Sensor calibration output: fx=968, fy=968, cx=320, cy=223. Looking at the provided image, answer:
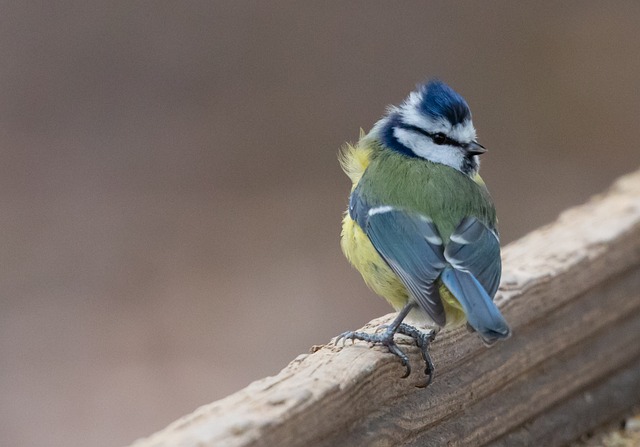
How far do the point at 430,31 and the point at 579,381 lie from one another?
390cm

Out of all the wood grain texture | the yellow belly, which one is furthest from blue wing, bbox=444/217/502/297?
the wood grain texture

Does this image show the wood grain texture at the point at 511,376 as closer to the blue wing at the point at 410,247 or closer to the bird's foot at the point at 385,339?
the bird's foot at the point at 385,339

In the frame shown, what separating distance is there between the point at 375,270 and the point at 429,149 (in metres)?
0.39

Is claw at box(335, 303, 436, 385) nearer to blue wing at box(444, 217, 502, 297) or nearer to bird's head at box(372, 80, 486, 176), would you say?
blue wing at box(444, 217, 502, 297)

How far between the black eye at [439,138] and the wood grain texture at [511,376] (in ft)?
1.31

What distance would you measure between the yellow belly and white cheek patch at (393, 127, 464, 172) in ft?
0.89

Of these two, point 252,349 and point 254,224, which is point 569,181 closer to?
point 254,224

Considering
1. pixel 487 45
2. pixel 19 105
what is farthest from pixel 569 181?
pixel 19 105

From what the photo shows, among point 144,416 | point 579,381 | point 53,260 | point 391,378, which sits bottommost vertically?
point 579,381

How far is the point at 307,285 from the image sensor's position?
4.57m

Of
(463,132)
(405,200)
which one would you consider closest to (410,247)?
(405,200)

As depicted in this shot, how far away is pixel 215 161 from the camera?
5.29m

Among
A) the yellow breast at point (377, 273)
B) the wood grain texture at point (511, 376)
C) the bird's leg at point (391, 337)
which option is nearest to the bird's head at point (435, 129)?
the yellow breast at point (377, 273)

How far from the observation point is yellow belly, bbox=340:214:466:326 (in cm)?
229
